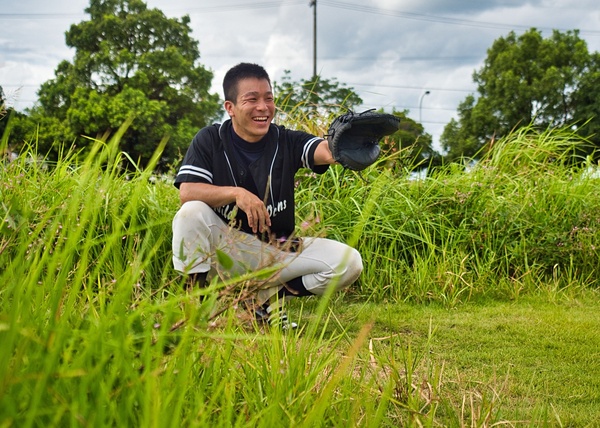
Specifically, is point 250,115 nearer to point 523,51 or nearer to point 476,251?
point 476,251

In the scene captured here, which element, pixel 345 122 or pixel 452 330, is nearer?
pixel 345 122

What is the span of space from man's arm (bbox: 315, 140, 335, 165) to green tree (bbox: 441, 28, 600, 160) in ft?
85.9

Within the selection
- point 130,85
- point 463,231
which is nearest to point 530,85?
point 130,85

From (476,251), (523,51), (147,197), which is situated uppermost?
(523,51)

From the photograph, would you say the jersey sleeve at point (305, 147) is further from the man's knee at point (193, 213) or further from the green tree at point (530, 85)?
the green tree at point (530, 85)

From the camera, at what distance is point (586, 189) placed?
6.04 m

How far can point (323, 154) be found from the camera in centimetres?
360

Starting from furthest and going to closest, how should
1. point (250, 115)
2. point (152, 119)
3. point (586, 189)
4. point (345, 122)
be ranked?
point (152, 119) → point (586, 189) → point (250, 115) → point (345, 122)

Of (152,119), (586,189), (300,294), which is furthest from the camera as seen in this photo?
(152,119)

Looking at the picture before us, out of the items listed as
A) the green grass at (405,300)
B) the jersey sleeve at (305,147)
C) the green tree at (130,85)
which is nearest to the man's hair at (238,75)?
the jersey sleeve at (305,147)

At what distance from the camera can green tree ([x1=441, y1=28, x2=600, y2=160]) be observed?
93.1 ft

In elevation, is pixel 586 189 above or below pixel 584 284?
above

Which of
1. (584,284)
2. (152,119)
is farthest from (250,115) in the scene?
(152,119)

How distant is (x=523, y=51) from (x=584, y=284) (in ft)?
88.7
